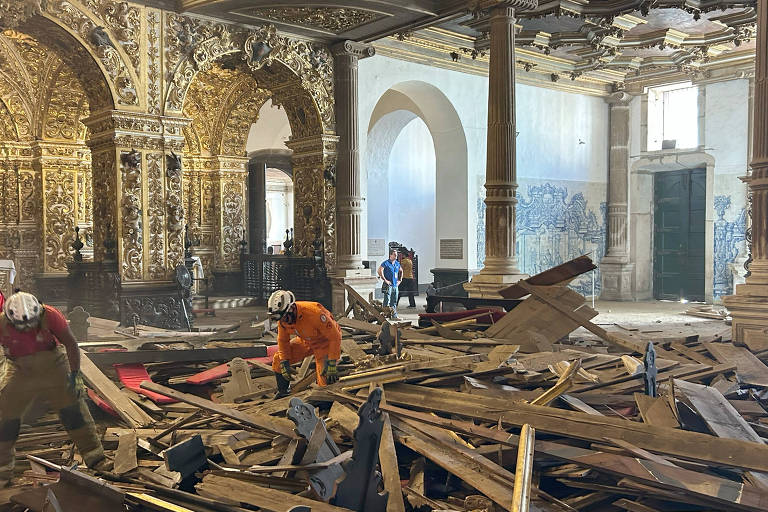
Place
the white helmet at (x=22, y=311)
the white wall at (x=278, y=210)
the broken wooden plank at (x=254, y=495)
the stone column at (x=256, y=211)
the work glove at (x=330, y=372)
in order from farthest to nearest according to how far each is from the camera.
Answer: the white wall at (x=278, y=210)
the stone column at (x=256, y=211)
the work glove at (x=330, y=372)
the white helmet at (x=22, y=311)
the broken wooden plank at (x=254, y=495)

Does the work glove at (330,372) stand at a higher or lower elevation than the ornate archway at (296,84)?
lower

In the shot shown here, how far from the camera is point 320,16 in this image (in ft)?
38.5

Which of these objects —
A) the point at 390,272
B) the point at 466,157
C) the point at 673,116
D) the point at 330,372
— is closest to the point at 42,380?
the point at 330,372

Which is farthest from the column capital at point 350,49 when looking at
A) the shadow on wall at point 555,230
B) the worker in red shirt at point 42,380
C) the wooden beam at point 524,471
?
the wooden beam at point 524,471

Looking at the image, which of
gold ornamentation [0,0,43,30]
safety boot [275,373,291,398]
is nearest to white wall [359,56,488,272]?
gold ornamentation [0,0,43,30]

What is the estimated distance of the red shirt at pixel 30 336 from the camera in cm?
491

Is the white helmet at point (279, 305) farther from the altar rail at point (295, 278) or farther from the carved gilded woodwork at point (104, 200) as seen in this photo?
the altar rail at point (295, 278)

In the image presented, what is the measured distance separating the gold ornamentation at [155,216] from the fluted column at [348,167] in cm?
352

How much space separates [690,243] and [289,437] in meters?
17.3

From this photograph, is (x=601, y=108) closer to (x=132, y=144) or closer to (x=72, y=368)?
(x=132, y=144)

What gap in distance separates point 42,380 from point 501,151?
8.07 m

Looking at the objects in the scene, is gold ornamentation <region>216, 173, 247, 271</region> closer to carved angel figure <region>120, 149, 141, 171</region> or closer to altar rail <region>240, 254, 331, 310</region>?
altar rail <region>240, 254, 331, 310</region>

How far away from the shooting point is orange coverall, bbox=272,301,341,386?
594 centimetres

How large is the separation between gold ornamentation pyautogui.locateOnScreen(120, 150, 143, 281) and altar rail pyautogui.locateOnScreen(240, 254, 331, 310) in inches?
139
